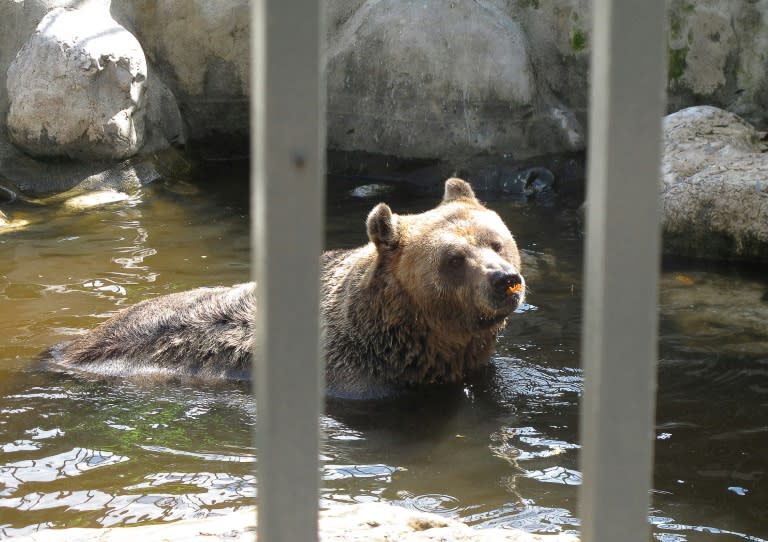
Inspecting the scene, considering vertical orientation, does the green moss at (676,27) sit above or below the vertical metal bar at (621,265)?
above

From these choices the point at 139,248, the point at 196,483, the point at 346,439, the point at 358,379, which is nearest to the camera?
the point at 196,483

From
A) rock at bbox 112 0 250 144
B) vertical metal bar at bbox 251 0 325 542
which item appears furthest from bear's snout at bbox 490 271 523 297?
rock at bbox 112 0 250 144

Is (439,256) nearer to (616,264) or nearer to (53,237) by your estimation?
(616,264)

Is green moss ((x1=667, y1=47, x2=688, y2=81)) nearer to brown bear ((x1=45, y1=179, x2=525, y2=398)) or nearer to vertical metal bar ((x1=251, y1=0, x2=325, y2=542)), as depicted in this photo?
brown bear ((x1=45, y1=179, x2=525, y2=398))

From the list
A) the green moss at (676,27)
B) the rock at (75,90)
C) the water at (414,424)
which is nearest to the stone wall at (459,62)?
the green moss at (676,27)

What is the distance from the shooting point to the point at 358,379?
676cm

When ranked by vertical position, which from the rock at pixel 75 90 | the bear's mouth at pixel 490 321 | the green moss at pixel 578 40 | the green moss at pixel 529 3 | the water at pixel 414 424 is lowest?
the water at pixel 414 424

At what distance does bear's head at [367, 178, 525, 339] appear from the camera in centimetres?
630

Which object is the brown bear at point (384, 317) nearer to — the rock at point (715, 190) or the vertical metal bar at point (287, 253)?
the rock at point (715, 190)

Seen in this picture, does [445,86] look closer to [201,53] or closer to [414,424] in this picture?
[201,53]

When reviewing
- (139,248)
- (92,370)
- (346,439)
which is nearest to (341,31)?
(139,248)

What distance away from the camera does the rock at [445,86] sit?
12562 mm

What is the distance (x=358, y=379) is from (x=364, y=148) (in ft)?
22.4

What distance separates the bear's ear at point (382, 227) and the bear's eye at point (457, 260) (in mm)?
470
